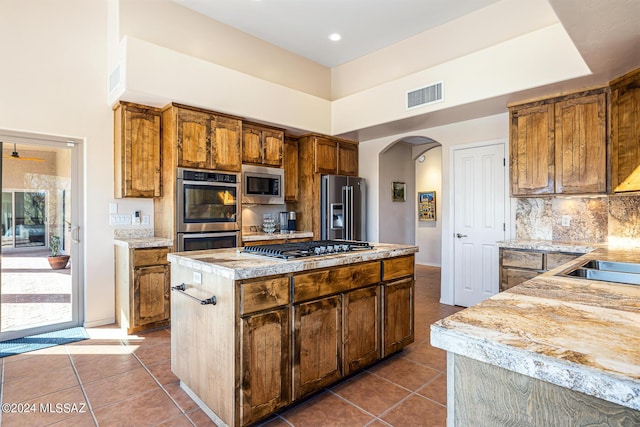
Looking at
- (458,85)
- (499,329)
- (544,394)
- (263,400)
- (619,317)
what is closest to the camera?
(544,394)

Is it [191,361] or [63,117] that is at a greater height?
[63,117]

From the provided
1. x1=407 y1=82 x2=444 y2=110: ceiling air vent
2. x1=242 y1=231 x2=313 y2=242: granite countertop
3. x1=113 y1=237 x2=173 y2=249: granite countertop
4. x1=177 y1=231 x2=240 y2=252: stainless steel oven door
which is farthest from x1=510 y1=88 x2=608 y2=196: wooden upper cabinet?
x1=113 y1=237 x2=173 y2=249: granite countertop

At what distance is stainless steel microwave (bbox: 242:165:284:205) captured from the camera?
447cm

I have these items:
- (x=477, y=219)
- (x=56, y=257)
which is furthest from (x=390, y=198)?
(x=56, y=257)

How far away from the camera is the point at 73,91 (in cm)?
358

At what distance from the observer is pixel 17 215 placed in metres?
3.35

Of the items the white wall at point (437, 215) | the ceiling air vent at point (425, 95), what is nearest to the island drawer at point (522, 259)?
the ceiling air vent at point (425, 95)

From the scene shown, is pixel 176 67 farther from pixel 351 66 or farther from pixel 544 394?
pixel 544 394

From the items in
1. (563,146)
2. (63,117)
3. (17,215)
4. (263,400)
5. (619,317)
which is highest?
(63,117)

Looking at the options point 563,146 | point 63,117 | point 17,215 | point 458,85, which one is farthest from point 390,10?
point 17,215

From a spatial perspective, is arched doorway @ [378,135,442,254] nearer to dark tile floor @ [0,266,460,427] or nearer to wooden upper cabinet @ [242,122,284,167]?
wooden upper cabinet @ [242,122,284,167]

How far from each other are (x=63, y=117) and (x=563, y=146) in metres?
5.15

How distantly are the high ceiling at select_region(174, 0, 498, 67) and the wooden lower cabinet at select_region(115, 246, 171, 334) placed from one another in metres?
2.85

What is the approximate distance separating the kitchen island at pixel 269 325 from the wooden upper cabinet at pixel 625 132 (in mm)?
2216
